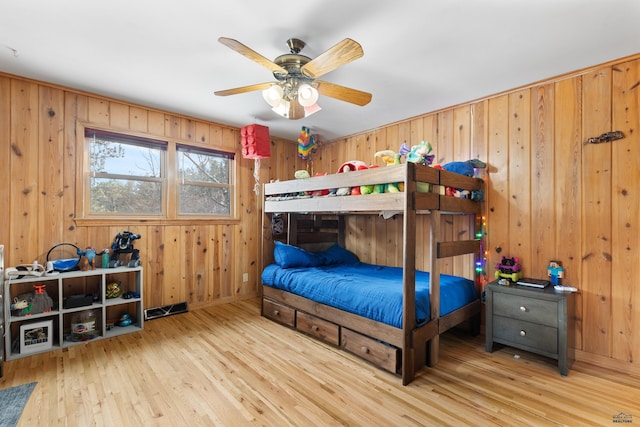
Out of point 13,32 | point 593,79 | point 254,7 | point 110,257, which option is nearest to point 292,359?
point 110,257

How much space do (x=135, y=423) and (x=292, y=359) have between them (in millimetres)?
1098

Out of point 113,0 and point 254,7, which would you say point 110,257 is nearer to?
point 113,0

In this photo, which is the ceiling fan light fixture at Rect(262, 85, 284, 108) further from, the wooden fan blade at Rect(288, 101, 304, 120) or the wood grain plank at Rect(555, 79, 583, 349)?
the wood grain plank at Rect(555, 79, 583, 349)

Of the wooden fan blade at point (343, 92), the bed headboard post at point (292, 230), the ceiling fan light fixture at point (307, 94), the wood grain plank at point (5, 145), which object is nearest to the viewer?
the ceiling fan light fixture at point (307, 94)

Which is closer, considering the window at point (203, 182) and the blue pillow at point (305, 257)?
the blue pillow at point (305, 257)

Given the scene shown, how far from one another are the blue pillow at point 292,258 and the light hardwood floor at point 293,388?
89 centimetres

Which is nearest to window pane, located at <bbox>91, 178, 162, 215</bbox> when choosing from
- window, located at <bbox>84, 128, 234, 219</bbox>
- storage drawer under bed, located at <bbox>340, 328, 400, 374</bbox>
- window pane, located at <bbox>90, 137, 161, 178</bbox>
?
window, located at <bbox>84, 128, 234, 219</bbox>

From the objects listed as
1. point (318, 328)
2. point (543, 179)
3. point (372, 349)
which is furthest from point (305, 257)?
point (543, 179)

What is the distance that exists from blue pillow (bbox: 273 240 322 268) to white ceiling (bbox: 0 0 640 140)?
1.68m

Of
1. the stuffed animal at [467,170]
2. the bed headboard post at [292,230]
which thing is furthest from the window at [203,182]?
the stuffed animal at [467,170]

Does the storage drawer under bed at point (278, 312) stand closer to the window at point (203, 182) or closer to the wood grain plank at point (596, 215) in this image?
the window at point (203, 182)

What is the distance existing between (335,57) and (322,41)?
410mm

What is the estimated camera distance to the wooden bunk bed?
211cm

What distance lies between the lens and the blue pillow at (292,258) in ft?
11.0
